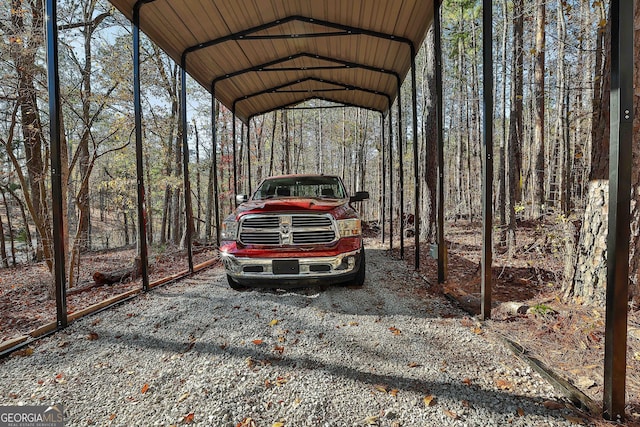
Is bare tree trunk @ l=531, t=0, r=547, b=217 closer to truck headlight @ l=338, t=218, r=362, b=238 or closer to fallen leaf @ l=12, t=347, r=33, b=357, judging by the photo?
truck headlight @ l=338, t=218, r=362, b=238

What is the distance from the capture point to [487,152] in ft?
10.2

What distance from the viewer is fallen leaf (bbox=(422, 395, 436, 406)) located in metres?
1.92

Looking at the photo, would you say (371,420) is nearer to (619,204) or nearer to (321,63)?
(619,204)

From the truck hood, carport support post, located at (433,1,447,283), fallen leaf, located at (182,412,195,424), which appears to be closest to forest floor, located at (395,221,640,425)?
A: carport support post, located at (433,1,447,283)

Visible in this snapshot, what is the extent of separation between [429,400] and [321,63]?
7.54 meters

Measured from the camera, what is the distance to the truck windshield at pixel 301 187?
18.1ft

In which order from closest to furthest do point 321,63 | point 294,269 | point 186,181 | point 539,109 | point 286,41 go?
1. point 294,269
2. point 186,181
3. point 286,41
4. point 321,63
5. point 539,109

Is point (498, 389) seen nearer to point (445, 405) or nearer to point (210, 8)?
point (445, 405)

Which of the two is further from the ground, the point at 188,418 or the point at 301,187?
the point at 301,187

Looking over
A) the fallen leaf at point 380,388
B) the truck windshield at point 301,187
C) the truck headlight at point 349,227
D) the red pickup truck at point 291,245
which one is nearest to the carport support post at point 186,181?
the truck windshield at point 301,187

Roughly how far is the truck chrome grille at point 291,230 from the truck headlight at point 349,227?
0.33 feet

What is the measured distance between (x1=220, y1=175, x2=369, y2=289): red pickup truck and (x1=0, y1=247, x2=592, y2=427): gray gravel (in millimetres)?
395

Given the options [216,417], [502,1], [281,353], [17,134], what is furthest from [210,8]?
[502,1]

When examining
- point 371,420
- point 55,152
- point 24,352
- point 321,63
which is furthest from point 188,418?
point 321,63
